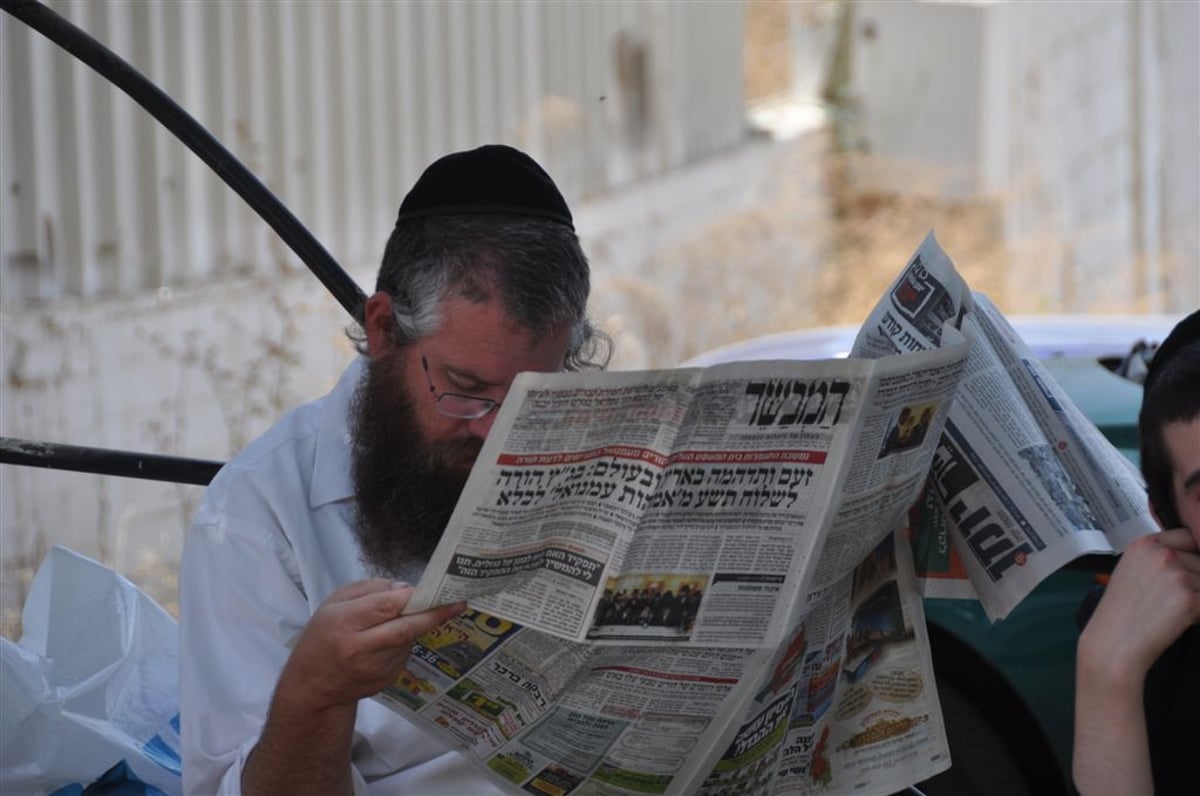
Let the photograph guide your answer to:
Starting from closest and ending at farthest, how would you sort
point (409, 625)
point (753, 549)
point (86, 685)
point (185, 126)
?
point (409, 625) < point (753, 549) < point (86, 685) < point (185, 126)

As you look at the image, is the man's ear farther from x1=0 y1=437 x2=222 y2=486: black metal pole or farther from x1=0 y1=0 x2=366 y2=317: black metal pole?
x1=0 y1=437 x2=222 y2=486: black metal pole

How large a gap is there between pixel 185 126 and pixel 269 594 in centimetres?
98

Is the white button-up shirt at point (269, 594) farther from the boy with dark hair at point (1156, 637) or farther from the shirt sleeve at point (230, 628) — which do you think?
the boy with dark hair at point (1156, 637)

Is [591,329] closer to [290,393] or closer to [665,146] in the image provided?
[290,393]

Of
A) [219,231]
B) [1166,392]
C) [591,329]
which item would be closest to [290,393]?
[219,231]

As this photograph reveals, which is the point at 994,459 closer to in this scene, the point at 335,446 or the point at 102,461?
the point at 335,446

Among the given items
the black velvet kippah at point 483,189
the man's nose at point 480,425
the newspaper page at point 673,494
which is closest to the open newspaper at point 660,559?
the newspaper page at point 673,494

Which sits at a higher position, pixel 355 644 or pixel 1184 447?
pixel 1184 447

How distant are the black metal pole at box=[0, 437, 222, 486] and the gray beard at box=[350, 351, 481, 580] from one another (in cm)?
62

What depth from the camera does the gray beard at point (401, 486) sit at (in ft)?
6.52

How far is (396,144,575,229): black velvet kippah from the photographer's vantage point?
2.08 m

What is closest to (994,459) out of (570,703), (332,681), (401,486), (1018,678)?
(570,703)

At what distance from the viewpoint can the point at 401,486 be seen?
2.00 meters

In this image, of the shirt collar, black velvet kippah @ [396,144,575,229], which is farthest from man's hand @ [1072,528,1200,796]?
the shirt collar
